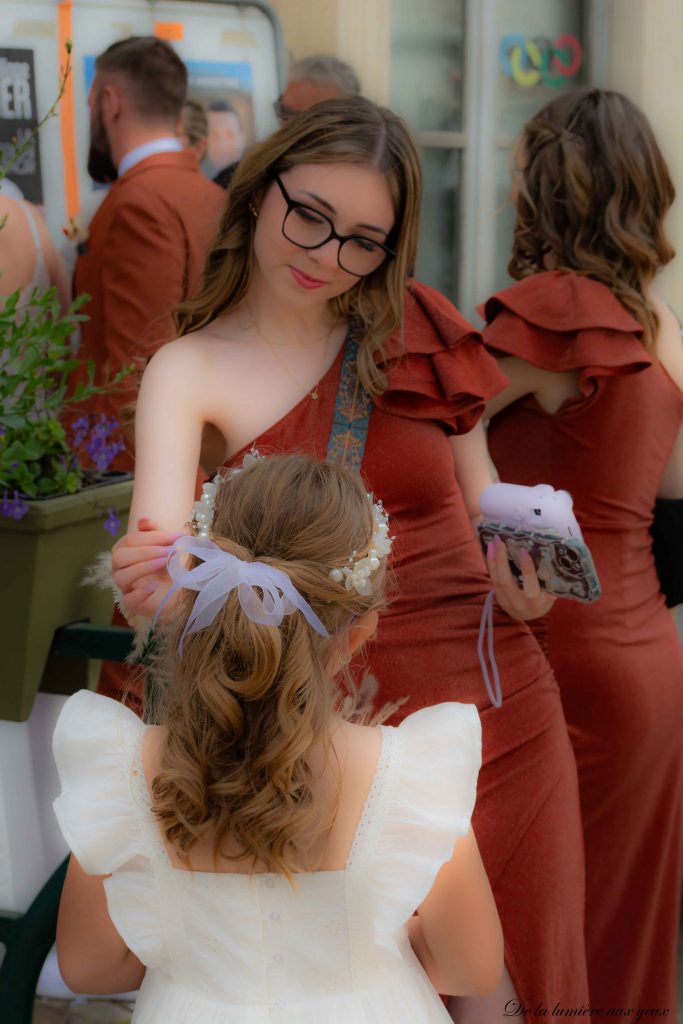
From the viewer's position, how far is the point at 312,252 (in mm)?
1858

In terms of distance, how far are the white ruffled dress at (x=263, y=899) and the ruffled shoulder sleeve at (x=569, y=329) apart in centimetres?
120

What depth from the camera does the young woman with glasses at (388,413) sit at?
1877 mm

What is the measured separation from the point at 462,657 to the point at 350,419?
41cm

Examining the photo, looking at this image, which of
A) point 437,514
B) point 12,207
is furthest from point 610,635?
point 12,207

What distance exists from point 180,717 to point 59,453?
843 mm

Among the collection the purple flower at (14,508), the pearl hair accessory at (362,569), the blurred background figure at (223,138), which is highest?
the blurred background figure at (223,138)

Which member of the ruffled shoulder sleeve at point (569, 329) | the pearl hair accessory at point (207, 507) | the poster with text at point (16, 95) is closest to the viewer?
the pearl hair accessory at point (207, 507)

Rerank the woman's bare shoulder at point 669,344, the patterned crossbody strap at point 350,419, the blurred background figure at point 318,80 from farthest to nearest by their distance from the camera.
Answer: the blurred background figure at point 318,80 → the woman's bare shoulder at point 669,344 → the patterned crossbody strap at point 350,419

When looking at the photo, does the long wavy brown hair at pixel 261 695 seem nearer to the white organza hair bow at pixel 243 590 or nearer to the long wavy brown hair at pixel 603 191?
the white organza hair bow at pixel 243 590

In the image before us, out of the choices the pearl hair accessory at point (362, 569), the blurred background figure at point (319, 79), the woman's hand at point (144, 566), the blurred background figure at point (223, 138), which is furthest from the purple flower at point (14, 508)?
the blurred background figure at point (319, 79)

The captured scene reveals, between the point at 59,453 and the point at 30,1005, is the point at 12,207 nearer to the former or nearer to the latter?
the point at 59,453

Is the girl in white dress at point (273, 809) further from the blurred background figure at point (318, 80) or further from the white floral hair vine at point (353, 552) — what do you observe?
the blurred background figure at point (318, 80)

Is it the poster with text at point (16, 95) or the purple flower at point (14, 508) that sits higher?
the poster with text at point (16, 95)

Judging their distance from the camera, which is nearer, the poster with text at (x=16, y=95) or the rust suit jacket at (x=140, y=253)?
the poster with text at (x=16, y=95)
